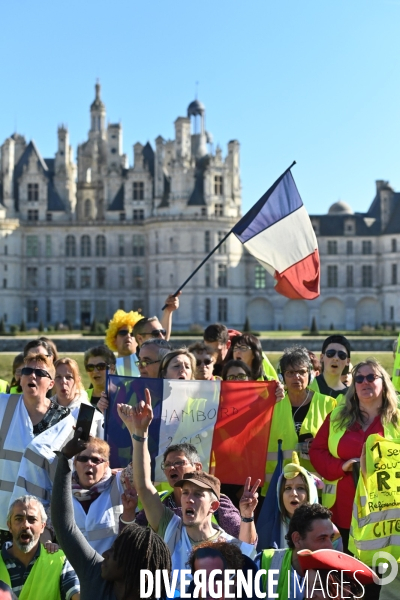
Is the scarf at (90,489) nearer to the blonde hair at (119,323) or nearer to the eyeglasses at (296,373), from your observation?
the eyeglasses at (296,373)

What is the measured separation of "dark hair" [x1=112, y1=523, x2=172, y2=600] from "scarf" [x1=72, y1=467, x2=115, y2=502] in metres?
1.73

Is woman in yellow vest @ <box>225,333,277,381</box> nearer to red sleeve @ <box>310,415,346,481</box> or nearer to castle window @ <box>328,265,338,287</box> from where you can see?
red sleeve @ <box>310,415,346,481</box>

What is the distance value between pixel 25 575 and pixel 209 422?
231 centimetres

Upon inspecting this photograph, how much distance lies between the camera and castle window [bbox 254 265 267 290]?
56.4 metres

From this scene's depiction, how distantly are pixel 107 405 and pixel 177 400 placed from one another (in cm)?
57

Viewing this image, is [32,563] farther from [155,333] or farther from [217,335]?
[217,335]

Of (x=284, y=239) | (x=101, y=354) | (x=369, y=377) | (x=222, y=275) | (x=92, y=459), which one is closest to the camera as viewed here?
(x=92, y=459)

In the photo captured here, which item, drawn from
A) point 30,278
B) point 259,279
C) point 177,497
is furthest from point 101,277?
point 177,497

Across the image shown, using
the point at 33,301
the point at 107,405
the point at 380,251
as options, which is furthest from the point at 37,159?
the point at 107,405

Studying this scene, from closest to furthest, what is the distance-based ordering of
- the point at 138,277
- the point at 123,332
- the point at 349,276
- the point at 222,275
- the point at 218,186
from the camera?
the point at 123,332, the point at 218,186, the point at 222,275, the point at 138,277, the point at 349,276

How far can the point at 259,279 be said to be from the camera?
186ft

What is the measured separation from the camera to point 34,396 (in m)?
6.31

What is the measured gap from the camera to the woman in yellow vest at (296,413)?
6.93 meters

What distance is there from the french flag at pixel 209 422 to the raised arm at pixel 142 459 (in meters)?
1.53
